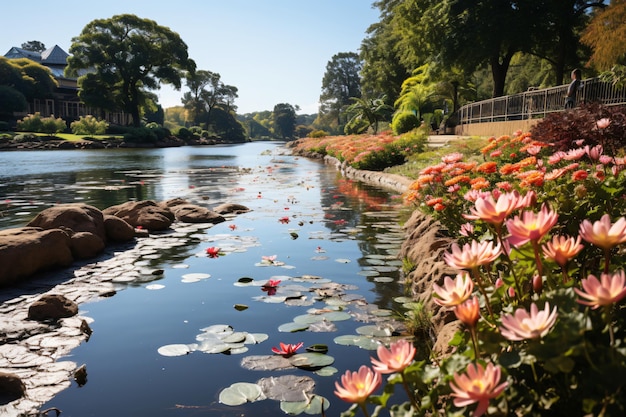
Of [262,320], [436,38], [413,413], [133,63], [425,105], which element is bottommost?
[262,320]

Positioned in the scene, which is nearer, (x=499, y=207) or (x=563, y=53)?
(x=499, y=207)

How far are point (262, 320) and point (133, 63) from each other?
5293 centimetres

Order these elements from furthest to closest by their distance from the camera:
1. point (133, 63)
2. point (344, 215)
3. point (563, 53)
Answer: point (133, 63)
point (563, 53)
point (344, 215)

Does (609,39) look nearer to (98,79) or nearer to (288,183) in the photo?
(288,183)

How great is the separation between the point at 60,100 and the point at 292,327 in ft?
214

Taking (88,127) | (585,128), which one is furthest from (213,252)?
(88,127)

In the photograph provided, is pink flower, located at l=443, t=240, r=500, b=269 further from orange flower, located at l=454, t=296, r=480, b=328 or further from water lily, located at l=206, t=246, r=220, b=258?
water lily, located at l=206, t=246, r=220, b=258

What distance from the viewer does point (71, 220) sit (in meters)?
6.23

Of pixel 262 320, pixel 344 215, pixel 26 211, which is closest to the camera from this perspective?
pixel 262 320

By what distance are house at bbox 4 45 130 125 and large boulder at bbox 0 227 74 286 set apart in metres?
56.3

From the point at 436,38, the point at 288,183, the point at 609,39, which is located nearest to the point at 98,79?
the point at 436,38

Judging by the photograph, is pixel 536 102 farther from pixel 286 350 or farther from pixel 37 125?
pixel 37 125

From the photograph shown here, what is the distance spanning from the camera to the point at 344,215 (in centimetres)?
837

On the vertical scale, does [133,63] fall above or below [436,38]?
above
